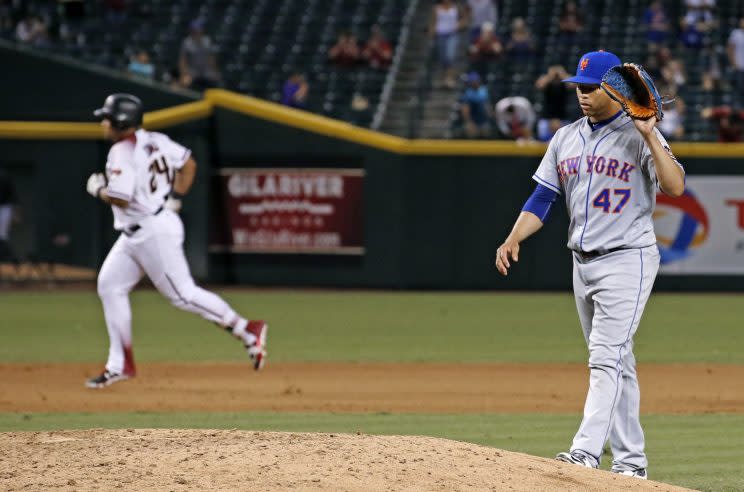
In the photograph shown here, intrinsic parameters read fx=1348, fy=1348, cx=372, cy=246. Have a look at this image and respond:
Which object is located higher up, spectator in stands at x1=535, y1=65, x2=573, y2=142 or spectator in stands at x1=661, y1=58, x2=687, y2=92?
spectator in stands at x1=661, y1=58, x2=687, y2=92

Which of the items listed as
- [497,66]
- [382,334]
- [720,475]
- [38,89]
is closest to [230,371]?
[382,334]

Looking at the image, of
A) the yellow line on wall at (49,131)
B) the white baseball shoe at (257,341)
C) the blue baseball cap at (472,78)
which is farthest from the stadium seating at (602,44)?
the white baseball shoe at (257,341)

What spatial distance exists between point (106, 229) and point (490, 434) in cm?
1272

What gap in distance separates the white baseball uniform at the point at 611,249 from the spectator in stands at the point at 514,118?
1296 cm

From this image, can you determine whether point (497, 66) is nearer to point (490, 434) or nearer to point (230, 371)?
point (230, 371)

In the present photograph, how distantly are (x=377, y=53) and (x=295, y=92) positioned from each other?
73.5 inches

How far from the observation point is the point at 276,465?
16.7ft

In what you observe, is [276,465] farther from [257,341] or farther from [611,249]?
[257,341]

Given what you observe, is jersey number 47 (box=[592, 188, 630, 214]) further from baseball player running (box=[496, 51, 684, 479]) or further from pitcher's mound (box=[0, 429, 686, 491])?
pitcher's mound (box=[0, 429, 686, 491])

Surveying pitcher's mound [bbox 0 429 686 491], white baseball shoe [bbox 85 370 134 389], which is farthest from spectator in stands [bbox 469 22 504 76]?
pitcher's mound [bbox 0 429 686 491]

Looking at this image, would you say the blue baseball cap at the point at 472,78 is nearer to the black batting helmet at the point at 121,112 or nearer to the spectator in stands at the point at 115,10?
the spectator in stands at the point at 115,10

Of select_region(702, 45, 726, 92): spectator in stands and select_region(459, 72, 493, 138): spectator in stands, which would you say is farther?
select_region(702, 45, 726, 92): spectator in stands

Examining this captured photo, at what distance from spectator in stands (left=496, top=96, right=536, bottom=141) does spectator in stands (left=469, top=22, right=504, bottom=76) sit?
6.11ft

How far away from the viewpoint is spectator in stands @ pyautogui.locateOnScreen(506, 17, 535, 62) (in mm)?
20922
